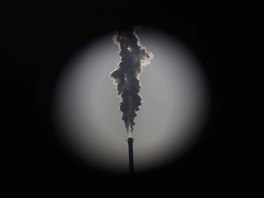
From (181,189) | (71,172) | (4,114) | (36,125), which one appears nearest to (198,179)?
(181,189)

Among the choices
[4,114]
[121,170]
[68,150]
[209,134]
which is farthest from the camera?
[121,170]

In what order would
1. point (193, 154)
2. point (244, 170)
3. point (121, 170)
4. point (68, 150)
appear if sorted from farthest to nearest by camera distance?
point (121, 170) → point (68, 150) → point (193, 154) → point (244, 170)

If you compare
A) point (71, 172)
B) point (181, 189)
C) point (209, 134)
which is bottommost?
point (181, 189)

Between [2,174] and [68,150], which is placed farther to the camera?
[68,150]

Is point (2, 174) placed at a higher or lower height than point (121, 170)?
lower

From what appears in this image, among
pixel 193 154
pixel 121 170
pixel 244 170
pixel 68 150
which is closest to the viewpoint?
pixel 244 170

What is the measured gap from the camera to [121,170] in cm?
3738

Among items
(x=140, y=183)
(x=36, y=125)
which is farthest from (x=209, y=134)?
(x=36, y=125)

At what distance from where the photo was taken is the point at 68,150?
3219 centimetres

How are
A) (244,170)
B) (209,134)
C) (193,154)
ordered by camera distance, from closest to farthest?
(244,170)
(209,134)
(193,154)

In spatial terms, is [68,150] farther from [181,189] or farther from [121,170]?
[181,189]

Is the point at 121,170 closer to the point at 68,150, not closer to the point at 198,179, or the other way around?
the point at 68,150

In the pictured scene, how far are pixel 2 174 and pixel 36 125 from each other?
17.6ft

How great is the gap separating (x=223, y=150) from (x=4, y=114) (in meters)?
16.7
